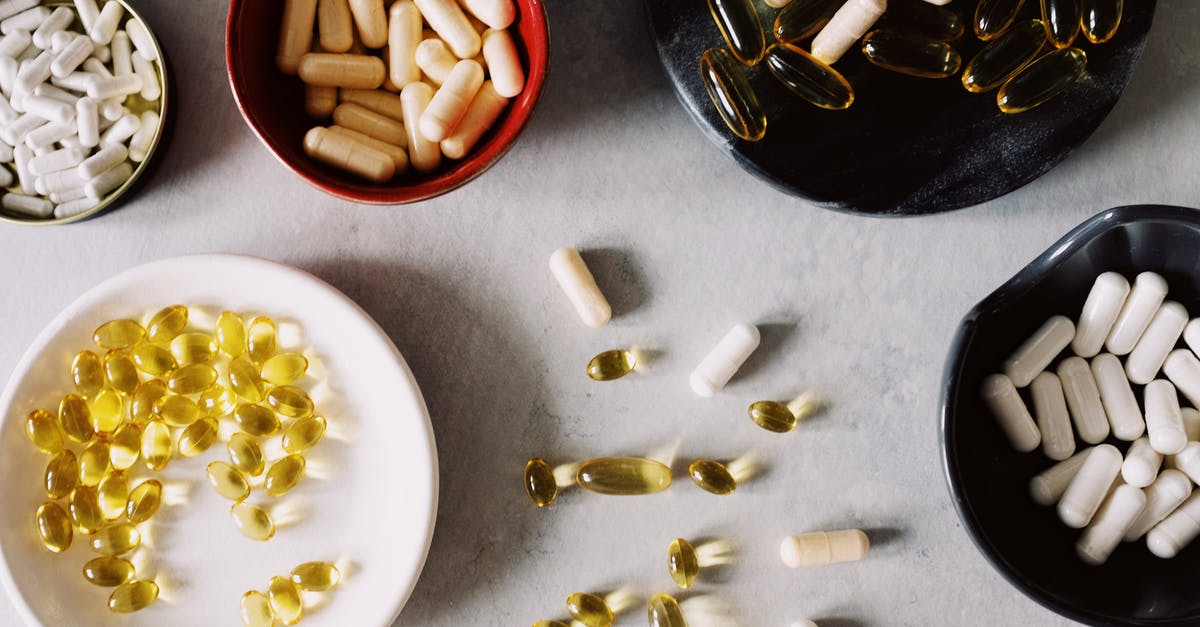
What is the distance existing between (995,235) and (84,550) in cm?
98

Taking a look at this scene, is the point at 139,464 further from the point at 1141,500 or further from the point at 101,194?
the point at 1141,500

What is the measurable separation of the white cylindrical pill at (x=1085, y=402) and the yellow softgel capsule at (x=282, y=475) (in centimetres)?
77

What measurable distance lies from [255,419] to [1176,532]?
902 mm

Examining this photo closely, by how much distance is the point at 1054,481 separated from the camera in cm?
92

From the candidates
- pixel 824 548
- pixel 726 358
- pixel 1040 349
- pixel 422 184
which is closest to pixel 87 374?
pixel 422 184

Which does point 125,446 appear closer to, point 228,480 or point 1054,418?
point 228,480

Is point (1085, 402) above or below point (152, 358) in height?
above

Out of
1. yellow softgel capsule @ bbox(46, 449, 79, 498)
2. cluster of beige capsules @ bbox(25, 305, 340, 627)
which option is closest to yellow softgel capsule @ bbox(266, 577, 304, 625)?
cluster of beige capsules @ bbox(25, 305, 340, 627)

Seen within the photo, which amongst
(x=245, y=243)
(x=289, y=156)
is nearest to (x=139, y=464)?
(x=245, y=243)

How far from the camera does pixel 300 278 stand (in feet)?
2.91

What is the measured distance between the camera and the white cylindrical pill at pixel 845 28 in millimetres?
838

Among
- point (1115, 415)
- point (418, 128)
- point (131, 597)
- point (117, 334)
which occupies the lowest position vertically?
point (131, 597)

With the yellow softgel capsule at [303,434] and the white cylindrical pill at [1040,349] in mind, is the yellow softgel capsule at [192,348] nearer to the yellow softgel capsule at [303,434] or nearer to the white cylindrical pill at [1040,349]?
the yellow softgel capsule at [303,434]

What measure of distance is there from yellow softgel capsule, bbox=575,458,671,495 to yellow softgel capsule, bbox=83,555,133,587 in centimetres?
46
